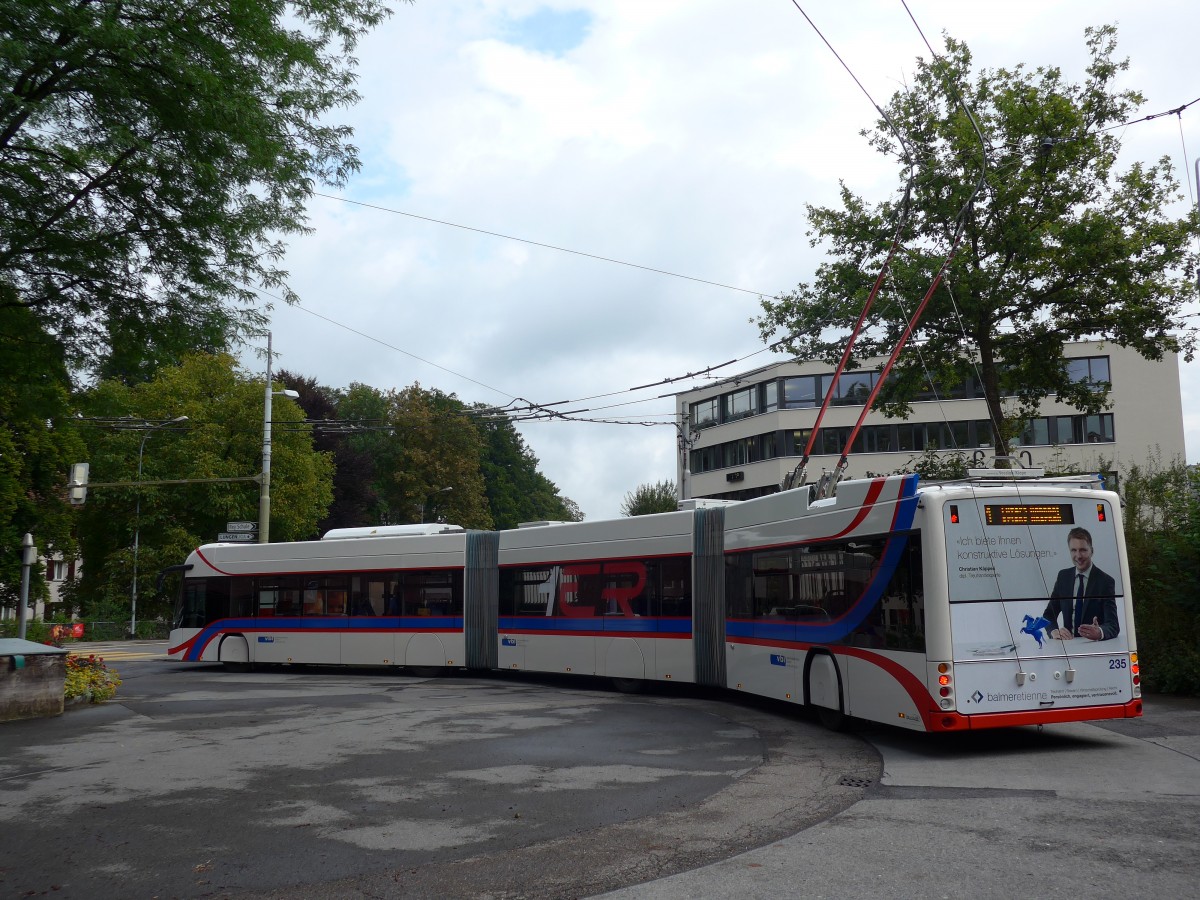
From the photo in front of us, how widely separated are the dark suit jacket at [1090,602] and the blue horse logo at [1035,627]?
78 millimetres

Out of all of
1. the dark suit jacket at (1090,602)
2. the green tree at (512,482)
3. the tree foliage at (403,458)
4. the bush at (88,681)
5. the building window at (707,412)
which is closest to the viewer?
the dark suit jacket at (1090,602)

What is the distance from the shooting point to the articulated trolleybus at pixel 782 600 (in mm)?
10500

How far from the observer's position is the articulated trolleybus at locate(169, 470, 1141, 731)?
34.4 ft

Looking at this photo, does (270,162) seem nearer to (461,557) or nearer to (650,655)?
(650,655)

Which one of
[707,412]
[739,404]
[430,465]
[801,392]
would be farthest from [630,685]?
[707,412]

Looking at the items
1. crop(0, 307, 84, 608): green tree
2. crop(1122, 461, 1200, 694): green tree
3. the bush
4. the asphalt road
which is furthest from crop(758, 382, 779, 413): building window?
the bush

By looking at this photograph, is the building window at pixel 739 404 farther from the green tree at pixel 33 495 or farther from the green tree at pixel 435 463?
the green tree at pixel 33 495

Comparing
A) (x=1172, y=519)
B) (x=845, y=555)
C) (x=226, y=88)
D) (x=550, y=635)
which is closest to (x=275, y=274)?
(x=226, y=88)

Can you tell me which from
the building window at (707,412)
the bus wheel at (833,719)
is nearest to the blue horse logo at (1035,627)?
the bus wheel at (833,719)

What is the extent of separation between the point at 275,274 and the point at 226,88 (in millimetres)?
2294

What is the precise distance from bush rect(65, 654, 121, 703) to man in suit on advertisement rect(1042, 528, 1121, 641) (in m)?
14.2

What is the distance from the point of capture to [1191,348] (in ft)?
73.6

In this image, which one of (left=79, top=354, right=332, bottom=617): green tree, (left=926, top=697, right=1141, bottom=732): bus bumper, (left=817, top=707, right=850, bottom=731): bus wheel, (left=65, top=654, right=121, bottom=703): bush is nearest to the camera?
(left=926, top=697, right=1141, bottom=732): bus bumper

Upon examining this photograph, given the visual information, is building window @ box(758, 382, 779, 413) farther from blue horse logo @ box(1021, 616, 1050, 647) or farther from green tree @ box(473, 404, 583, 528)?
blue horse logo @ box(1021, 616, 1050, 647)
